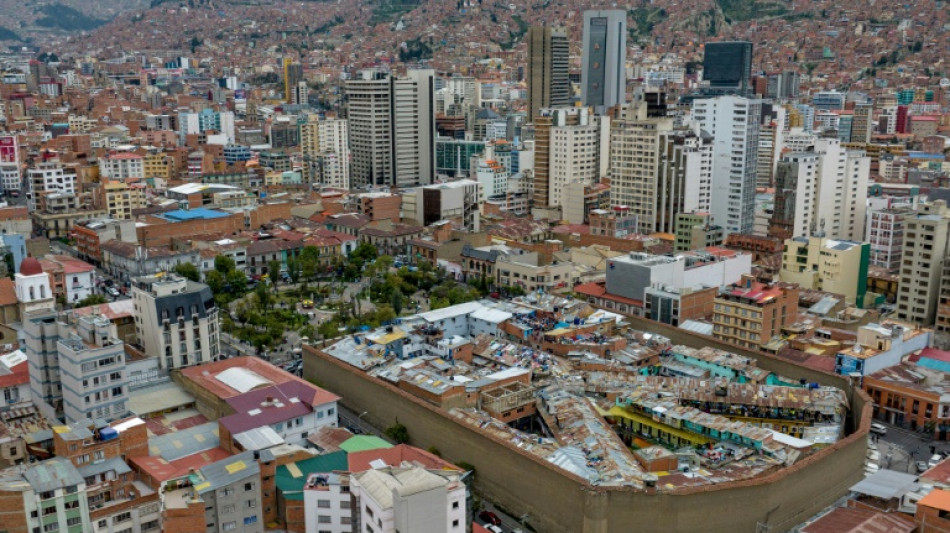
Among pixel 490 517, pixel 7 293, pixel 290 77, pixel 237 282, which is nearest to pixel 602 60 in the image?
pixel 290 77

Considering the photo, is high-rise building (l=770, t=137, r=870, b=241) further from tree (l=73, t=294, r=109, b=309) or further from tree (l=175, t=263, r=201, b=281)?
tree (l=73, t=294, r=109, b=309)

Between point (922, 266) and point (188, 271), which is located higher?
point (922, 266)

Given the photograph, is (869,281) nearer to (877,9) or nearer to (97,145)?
(97,145)

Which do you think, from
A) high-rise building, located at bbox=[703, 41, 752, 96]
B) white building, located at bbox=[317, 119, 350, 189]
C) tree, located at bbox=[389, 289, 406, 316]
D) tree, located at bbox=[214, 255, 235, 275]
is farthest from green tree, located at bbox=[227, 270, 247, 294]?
high-rise building, located at bbox=[703, 41, 752, 96]

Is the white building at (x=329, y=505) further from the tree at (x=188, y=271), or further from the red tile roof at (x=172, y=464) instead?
the tree at (x=188, y=271)

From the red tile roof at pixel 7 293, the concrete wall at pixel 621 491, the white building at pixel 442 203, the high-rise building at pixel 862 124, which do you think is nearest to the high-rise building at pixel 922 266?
the concrete wall at pixel 621 491

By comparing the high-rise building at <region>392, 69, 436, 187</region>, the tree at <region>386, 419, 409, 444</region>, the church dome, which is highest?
the high-rise building at <region>392, 69, 436, 187</region>

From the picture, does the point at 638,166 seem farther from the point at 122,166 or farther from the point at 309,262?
the point at 122,166
